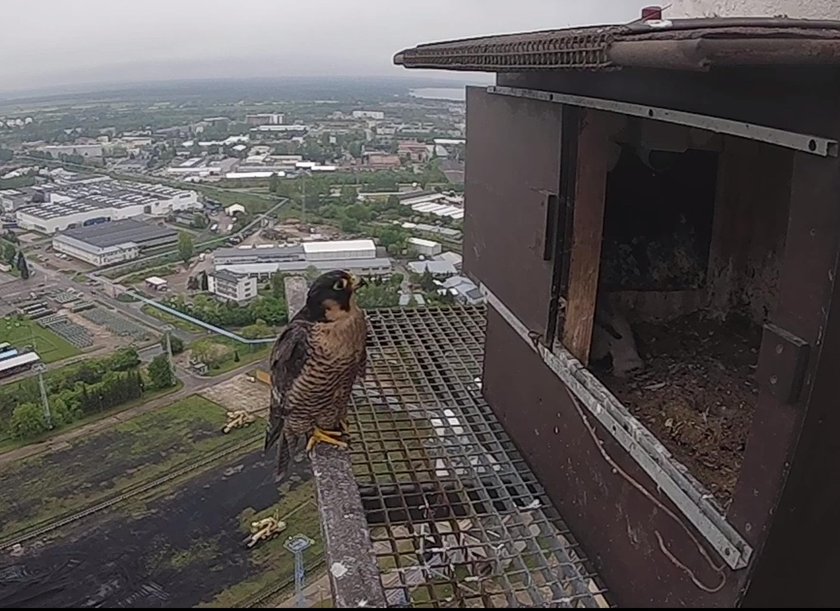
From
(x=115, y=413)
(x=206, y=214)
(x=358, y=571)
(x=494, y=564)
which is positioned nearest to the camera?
(x=358, y=571)

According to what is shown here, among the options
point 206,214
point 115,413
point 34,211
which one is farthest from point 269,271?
point 34,211

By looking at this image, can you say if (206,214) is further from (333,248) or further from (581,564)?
(581,564)

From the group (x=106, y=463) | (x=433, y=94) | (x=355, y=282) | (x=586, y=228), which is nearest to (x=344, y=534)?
(x=355, y=282)

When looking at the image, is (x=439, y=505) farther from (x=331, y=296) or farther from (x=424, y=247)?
(x=424, y=247)

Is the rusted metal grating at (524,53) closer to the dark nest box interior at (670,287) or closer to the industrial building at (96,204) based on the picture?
the dark nest box interior at (670,287)

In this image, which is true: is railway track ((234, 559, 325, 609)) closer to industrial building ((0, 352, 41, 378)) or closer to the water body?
industrial building ((0, 352, 41, 378))

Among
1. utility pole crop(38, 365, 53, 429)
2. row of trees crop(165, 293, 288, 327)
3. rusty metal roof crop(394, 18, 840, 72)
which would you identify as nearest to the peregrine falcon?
rusty metal roof crop(394, 18, 840, 72)
